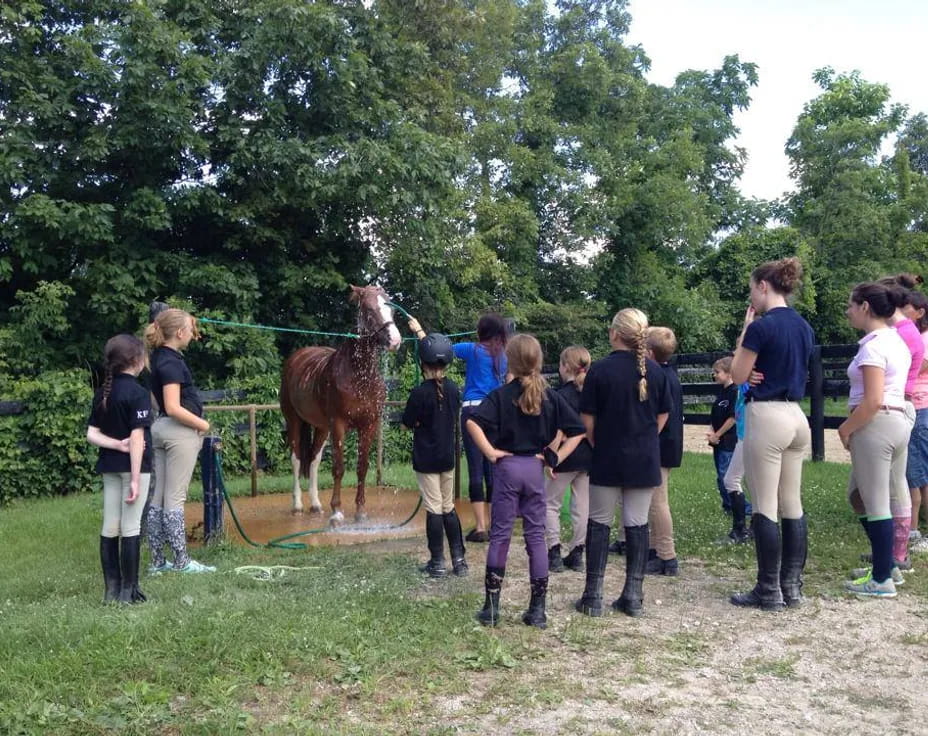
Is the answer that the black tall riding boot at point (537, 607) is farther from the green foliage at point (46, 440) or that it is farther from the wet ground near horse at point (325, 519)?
the green foliage at point (46, 440)

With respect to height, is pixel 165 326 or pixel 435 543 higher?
pixel 165 326

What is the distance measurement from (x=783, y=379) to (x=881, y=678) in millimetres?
1610

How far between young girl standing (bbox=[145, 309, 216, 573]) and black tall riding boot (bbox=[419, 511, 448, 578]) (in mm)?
1603

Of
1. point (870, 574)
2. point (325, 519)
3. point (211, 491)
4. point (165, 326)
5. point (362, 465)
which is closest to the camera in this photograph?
point (870, 574)

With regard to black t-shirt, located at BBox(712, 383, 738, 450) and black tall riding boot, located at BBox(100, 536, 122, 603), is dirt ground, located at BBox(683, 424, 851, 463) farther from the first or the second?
black tall riding boot, located at BBox(100, 536, 122, 603)

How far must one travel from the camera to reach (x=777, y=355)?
4.48 m

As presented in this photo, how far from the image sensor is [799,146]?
104 feet

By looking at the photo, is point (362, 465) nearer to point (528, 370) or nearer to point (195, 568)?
point (195, 568)

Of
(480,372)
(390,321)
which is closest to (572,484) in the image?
(480,372)

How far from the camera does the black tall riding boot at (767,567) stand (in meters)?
4.53

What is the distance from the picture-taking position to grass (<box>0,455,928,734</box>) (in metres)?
3.16

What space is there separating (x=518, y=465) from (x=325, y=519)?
13.1 feet

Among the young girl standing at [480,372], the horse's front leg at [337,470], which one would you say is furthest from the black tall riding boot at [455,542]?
the horse's front leg at [337,470]

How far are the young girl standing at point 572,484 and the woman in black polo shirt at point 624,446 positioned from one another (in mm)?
896
